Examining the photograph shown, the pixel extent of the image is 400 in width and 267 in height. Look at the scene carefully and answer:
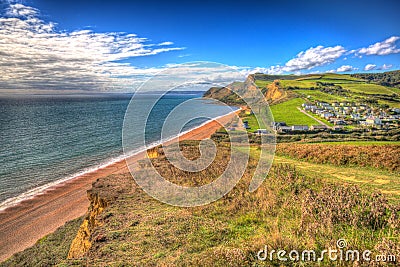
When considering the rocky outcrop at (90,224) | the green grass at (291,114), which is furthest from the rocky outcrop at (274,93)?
the rocky outcrop at (90,224)

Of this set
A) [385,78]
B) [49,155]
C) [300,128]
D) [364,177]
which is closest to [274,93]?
[300,128]

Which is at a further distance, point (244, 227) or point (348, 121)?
point (348, 121)

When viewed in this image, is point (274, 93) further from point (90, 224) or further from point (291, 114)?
point (90, 224)

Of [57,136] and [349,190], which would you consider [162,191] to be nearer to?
[349,190]

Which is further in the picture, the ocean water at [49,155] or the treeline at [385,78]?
the treeline at [385,78]

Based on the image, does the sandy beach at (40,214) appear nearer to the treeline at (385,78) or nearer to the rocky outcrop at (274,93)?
the rocky outcrop at (274,93)

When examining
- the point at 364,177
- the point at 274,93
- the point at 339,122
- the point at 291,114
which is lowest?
the point at 339,122

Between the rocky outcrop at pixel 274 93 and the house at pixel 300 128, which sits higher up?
the rocky outcrop at pixel 274 93
